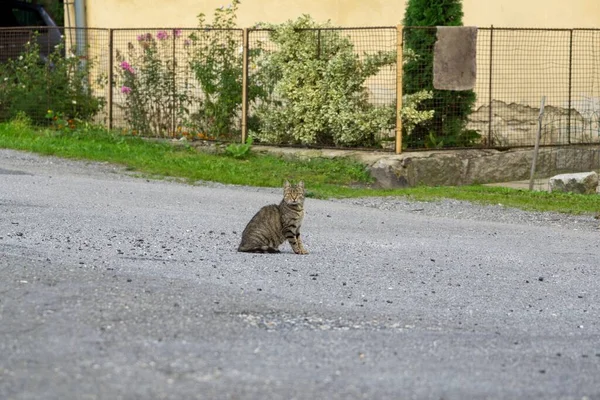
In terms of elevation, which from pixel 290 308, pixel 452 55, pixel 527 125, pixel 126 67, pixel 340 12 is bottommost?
pixel 290 308

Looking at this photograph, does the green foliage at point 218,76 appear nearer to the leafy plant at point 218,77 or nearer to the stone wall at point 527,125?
the leafy plant at point 218,77

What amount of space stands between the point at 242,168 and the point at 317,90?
2043 millimetres

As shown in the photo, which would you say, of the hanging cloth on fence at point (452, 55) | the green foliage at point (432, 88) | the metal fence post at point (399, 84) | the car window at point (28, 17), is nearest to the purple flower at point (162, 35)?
the green foliage at point (432, 88)

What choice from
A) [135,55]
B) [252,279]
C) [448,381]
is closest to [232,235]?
[252,279]

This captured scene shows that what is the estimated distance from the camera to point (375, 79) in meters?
19.1

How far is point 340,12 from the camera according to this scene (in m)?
21.4

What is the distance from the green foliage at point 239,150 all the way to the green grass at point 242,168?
85mm

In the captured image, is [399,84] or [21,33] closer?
[399,84]

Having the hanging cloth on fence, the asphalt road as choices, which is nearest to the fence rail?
the hanging cloth on fence

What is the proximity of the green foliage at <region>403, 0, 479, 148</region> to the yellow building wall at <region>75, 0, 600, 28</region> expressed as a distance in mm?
1924

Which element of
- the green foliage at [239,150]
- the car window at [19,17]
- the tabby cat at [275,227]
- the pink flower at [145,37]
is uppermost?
the car window at [19,17]

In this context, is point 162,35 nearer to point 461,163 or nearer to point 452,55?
point 452,55

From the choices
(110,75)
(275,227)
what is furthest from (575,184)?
(110,75)

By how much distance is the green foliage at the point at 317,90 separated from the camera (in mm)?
18391
